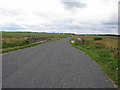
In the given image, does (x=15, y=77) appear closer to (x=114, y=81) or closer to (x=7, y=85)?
(x=7, y=85)

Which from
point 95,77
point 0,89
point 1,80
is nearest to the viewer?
point 0,89

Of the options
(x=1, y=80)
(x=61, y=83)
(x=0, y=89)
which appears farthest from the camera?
(x=1, y=80)

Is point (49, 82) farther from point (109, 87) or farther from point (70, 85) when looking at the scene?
point (109, 87)

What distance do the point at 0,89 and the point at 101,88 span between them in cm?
353

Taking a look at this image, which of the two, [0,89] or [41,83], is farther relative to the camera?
[41,83]

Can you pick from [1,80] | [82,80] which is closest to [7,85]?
[1,80]

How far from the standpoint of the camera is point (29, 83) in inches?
186

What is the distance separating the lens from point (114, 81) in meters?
5.07

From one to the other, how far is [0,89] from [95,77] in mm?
3838

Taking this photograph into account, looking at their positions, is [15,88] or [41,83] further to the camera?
[41,83]

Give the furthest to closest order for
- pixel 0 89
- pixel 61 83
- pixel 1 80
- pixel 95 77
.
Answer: pixel 95 77 < pixel 1 80 < pixel 61 83 < pixel 0 89

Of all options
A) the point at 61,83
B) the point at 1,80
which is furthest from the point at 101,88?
the point at 1,80

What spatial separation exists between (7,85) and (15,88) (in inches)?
18.2

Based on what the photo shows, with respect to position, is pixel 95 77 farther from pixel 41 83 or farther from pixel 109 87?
pixel 41 83
